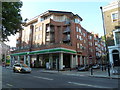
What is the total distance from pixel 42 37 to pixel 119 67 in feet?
89.7

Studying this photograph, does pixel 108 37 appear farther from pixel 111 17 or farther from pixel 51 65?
pixel 51 65

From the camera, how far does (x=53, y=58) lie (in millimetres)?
36656

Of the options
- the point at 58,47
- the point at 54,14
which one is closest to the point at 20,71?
the point at 58,47

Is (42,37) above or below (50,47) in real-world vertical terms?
above

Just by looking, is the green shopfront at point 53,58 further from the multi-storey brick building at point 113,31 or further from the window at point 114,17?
the window at point 114,17

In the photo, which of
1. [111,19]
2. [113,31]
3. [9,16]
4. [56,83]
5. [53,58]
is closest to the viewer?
[9,16]

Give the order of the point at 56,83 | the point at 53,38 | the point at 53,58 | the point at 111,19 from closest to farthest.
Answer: the point at 56,83 → the point at 111,19 → the point at 53,58 → the point at 53,38

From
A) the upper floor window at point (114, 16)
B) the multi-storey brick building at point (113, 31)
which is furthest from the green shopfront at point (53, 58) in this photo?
the upper floor window at point (114, 16)

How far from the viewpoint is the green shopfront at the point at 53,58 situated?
3259cm

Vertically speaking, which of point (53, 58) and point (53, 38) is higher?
point (53, 38)

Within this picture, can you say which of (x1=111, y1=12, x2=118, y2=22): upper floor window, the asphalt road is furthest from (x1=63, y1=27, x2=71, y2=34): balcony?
the asphalt road

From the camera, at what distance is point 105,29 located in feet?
68.4

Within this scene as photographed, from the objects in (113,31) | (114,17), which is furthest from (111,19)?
(113,31)

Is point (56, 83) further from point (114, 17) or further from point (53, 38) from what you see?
point (53, 38)
